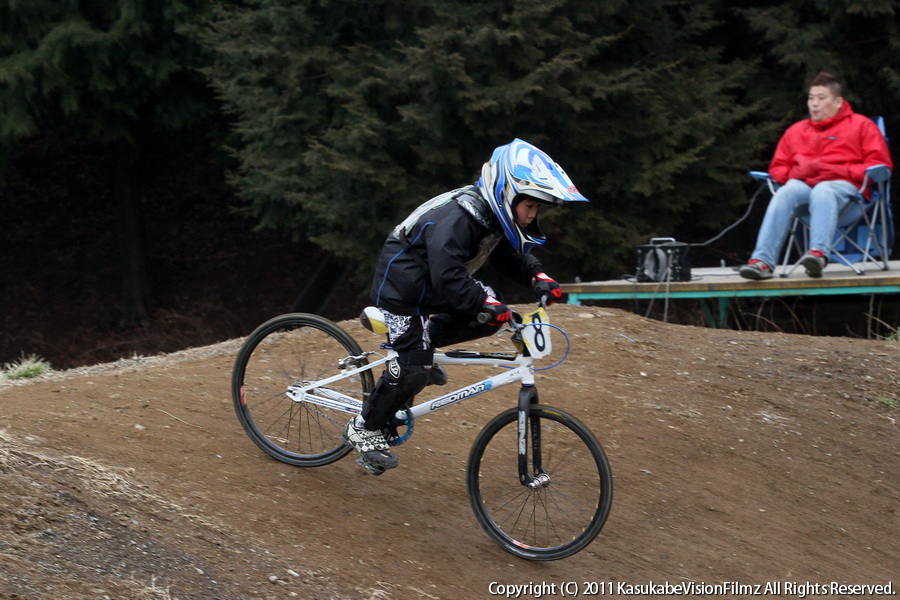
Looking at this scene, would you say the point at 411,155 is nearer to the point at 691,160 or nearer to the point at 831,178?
the point at 691,160

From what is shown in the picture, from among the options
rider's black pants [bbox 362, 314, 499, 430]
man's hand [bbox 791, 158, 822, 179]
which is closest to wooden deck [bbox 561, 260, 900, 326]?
man's hand [bbox 791, 158, 822, 179]

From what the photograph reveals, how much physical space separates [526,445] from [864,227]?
6.79m

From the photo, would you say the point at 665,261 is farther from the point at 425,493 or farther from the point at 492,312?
the point at 492,312

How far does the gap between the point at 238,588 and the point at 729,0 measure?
11.7m

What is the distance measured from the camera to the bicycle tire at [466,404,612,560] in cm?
442

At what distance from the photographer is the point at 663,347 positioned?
7.82 meters

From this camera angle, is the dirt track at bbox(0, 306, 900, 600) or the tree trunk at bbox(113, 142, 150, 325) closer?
the dirt track at bbox(0, 306, 900, 600)

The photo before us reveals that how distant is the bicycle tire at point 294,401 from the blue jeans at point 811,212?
5.54m

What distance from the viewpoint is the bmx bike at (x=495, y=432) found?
4492 millimetres

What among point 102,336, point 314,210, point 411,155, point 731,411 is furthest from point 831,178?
point 102,336

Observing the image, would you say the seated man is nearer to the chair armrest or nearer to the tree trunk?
the chair armrest

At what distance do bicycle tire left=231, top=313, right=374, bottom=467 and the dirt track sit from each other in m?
0.13

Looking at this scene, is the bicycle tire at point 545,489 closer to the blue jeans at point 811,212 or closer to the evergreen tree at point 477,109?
the blue jeans at point 811,212

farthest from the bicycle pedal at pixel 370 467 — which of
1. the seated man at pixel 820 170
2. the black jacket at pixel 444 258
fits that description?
the seated man at pixel 820 170
